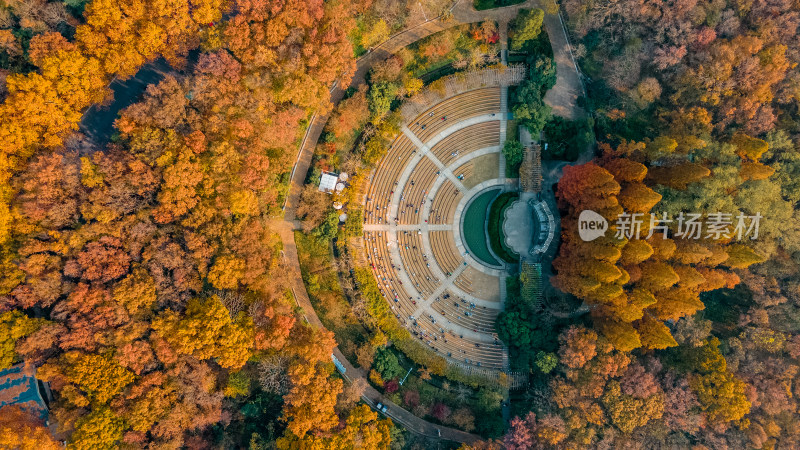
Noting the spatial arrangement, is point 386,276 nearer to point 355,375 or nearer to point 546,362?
point 355,375

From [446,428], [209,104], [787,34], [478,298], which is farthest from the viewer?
[478,298]

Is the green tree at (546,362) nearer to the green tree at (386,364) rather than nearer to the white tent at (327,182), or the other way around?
the green tree at (386,364)

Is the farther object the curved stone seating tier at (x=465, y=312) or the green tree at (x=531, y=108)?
the curved stone seating tier at (x=465, y=312)

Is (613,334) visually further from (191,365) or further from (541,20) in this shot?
(191,365)

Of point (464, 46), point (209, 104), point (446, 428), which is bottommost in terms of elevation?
point (446, 428)

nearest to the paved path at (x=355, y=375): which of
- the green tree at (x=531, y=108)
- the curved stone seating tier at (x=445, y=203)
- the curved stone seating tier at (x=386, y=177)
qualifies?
the curved stone seating tier at (x=386, y=177)

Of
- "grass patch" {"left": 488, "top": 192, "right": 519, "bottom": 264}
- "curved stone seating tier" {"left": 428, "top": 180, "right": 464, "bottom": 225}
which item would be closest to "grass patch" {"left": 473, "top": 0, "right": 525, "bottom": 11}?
"curved stone seating tier" {"left": 428, "top": 180, "right": 464, "bottom": 225}

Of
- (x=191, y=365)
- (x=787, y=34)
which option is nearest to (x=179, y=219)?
(x=191, y=365)
